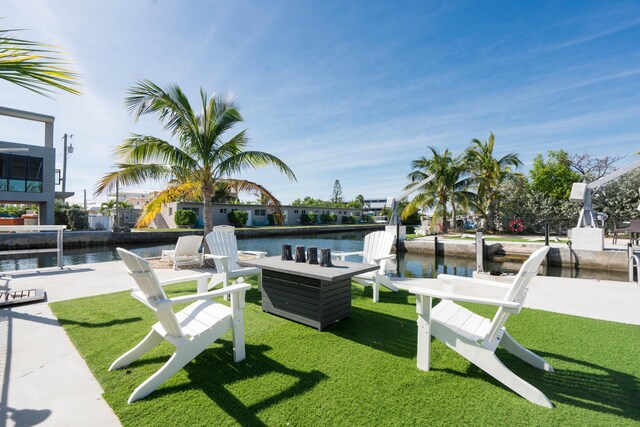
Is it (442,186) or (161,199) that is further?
(442,186)

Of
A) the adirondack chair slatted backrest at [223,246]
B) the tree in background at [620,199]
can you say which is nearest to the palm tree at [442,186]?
the tree in background at [620,199]

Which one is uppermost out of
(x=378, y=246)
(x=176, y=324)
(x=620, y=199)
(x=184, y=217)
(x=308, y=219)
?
(x=620, y=199)

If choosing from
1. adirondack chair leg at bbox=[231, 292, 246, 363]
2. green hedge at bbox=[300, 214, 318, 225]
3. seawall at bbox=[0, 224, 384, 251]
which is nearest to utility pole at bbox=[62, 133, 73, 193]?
seawall at bbox=[0, 224, 384, 251]

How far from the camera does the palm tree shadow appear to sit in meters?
1.81

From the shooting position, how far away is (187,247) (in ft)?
21.8

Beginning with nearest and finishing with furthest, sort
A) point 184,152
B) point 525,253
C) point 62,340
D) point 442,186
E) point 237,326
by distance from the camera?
1. point 237,326
2. point 62,340
3. point 184,152
4. point 525,253
5. point 442,186

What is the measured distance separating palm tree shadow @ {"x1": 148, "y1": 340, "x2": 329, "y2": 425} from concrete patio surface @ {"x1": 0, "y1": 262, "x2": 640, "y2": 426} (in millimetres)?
516

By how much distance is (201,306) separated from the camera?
2.63m

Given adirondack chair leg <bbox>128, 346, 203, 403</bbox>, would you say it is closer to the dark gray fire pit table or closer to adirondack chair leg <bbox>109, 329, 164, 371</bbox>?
adirondack chair leg <bbox>109, 329, 164, 371</bbox>

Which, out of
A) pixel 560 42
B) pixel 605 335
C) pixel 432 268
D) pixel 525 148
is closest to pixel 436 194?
pixel 525 148

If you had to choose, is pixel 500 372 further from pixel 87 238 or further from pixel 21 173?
pixel 21 173

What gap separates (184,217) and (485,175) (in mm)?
22637

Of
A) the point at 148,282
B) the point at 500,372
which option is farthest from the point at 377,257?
the point at 148,282

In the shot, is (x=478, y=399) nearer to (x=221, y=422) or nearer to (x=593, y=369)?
(x=593, y=369)
